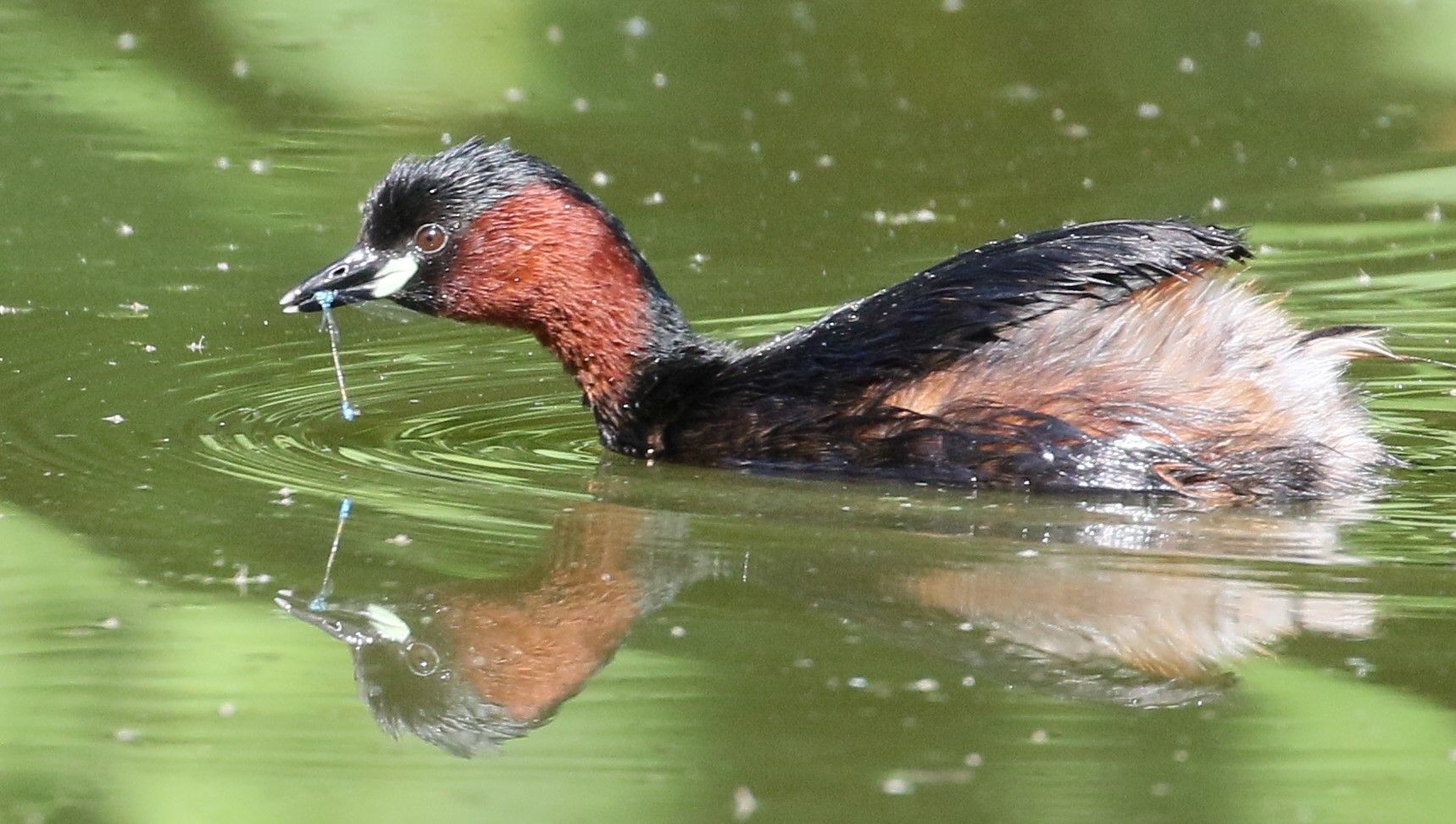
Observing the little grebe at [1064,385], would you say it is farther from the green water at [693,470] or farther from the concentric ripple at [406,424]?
the concentric ripple at [406,424]

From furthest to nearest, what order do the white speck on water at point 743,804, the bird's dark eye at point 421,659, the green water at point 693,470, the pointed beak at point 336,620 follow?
the pointed beak at point 336,620, the bird's dark eye at point 421,659, the green water at point 693,470, the white speck on water at point 743,804

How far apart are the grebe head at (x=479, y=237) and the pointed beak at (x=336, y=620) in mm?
1842

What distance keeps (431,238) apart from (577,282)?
0.44 metres

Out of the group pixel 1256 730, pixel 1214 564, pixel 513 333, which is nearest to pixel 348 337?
pixel 513 333

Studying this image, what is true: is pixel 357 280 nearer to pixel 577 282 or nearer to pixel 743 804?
pixel 577 282

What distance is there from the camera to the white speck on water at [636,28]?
11742 millimetres

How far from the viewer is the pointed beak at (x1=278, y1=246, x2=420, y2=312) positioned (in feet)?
23.0

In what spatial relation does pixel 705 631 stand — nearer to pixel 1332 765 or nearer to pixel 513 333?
pixel 1332 765

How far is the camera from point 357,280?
7.02 metres

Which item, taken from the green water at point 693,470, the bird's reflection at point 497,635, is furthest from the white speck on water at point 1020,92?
the bird's reflection at point 497,635

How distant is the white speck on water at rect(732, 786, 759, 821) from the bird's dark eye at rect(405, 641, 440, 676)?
0.97 meters

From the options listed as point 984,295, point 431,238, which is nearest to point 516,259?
point 431,238

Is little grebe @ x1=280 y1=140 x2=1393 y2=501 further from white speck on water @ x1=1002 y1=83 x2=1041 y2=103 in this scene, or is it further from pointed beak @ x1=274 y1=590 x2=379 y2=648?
white speck on water @ x1=1002 y1=83 x2=1041 y2=103

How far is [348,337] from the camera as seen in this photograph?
845cm
